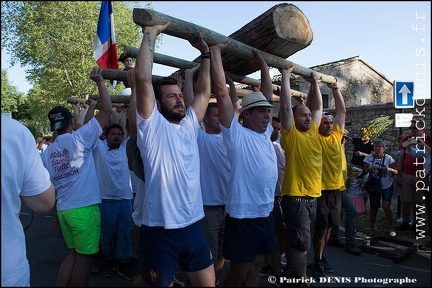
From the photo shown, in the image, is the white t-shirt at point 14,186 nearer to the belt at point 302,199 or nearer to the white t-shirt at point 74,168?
the white t-shirt at point 74,168

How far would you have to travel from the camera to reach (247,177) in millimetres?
3041

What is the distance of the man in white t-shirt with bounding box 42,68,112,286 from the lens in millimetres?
3348

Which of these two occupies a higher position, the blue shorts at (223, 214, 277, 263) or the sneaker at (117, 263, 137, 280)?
the blue shorts at (223, 214, 277, 263)

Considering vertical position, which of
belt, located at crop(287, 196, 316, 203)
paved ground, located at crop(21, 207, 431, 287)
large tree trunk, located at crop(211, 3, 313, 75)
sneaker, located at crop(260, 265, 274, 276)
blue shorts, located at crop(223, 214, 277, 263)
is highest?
large tree trunk, located at crop(211, 3, 313, 75)

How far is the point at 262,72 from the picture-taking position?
3533 millimetres

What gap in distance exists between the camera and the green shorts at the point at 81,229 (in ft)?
11.0

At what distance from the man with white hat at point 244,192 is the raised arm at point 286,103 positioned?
2.00 feet

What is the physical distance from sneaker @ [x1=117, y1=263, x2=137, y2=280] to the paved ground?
62 mm

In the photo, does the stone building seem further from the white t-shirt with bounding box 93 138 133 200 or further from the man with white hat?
the man with white hat

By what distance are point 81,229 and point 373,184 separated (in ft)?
17.0

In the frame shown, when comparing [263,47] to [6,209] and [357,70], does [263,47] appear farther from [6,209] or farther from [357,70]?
[357,70]

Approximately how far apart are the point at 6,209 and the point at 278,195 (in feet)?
11.0

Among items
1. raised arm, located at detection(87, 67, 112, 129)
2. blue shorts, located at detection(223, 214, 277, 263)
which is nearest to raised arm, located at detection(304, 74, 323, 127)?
blue shorts, located at detection(223, 214, 277, 263)

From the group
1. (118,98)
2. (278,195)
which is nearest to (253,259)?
(278,195)
